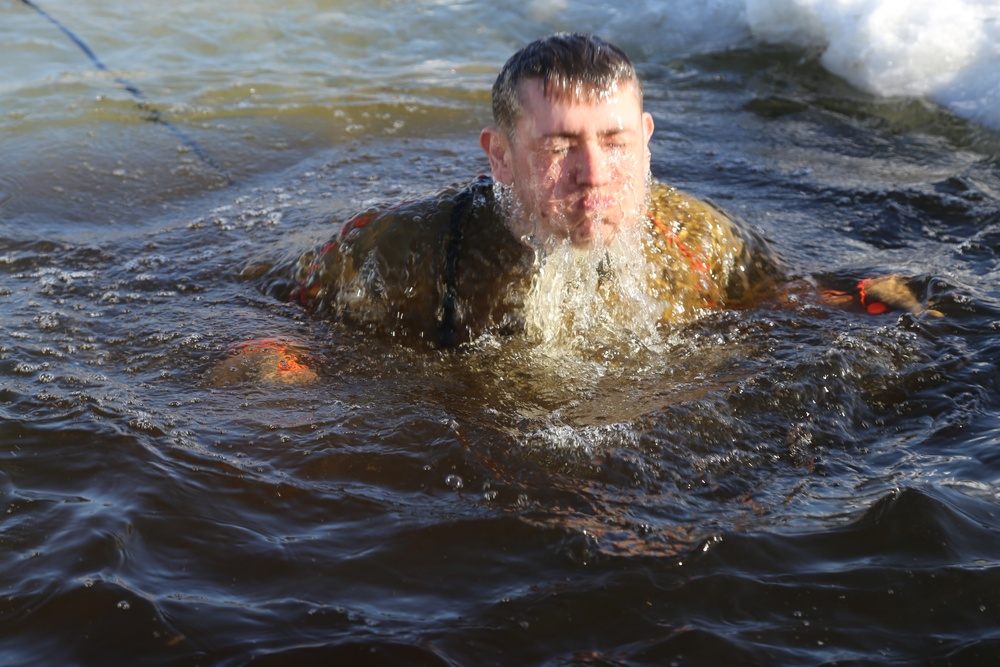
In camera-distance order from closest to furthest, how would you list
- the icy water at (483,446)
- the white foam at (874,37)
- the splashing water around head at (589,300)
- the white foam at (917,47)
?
the icy water at (483,446) → the splashing water around head at (589,300) → the white foam at (917,47) → the white foam at (874,37)

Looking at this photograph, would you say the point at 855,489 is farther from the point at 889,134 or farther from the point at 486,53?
the point at 486,53

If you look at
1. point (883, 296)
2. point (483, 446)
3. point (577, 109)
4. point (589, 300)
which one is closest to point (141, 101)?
point (589, 300)

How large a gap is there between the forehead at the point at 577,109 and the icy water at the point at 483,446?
91cm

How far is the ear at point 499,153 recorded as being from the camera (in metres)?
4.01

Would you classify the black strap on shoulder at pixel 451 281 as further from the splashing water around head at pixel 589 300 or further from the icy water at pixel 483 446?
the splashing water around head at pixel 589 300

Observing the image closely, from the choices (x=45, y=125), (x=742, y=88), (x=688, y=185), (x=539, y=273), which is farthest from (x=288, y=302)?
(x=742, y=88)

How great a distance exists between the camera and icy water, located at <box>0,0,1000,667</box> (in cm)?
269

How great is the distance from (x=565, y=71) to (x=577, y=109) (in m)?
0.15

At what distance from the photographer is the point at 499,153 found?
13.4 ft

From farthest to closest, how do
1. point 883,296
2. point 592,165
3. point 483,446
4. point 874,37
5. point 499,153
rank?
1. point 874,37
2. point 883,296
3. point 499,153
4. point 592,165
5. point 483,446

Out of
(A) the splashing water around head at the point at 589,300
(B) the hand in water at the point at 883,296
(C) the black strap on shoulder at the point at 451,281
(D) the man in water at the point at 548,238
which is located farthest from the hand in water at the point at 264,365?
(B) the hand in water at the point at 883,296

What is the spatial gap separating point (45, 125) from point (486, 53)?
4.14 metres

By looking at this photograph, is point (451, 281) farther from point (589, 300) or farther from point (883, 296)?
point (883, 296)

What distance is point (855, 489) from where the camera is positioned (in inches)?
128
